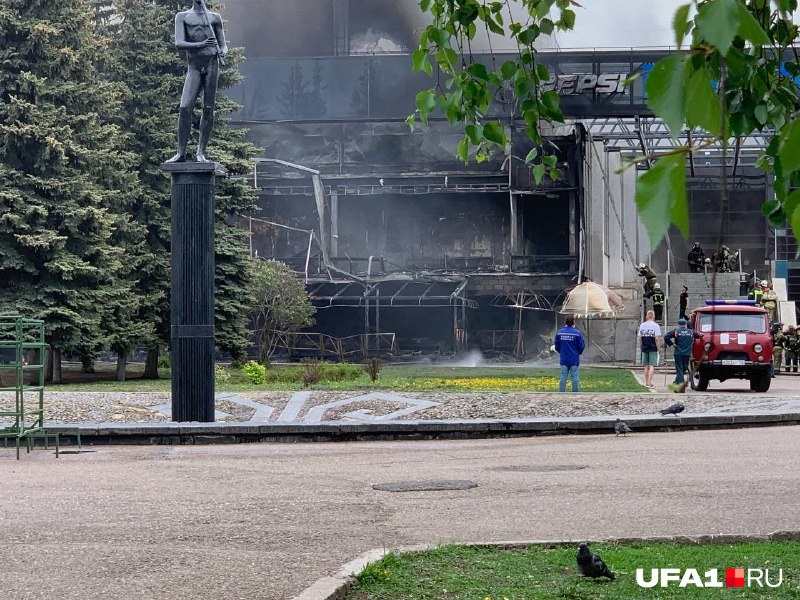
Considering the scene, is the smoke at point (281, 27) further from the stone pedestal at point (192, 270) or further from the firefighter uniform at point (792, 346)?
the stone pedestal at point (192, 270)

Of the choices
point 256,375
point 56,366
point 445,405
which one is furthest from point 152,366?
point 445,405

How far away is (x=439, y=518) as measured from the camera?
9266 mm

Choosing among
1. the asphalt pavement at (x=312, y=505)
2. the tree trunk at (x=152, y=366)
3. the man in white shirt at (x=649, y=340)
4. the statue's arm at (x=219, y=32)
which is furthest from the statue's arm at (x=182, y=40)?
the tree trunk at (x=152, y=366)

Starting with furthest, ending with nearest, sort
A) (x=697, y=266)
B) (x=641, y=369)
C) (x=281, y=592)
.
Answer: (x=697, y=266)
(x=641, y=369)
(x=281, y=592)

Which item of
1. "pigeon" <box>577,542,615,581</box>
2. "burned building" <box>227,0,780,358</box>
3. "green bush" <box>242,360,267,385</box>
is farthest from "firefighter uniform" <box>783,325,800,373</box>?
"pigeon" <box>577,542,615,581</box>

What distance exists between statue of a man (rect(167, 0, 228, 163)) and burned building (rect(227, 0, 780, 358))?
35634mm

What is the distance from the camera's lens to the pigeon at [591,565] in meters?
6.28

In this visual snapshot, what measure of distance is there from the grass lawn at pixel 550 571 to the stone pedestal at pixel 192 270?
33.2 feet

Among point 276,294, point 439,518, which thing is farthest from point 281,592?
point 276,294

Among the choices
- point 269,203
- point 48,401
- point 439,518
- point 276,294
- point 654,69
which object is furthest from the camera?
point 269,203

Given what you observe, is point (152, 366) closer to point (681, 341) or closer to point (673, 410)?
point (681, 341)

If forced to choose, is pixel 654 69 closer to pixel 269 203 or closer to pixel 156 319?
pixel 156 319

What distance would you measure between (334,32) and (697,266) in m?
20.7

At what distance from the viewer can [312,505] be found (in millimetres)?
10125
